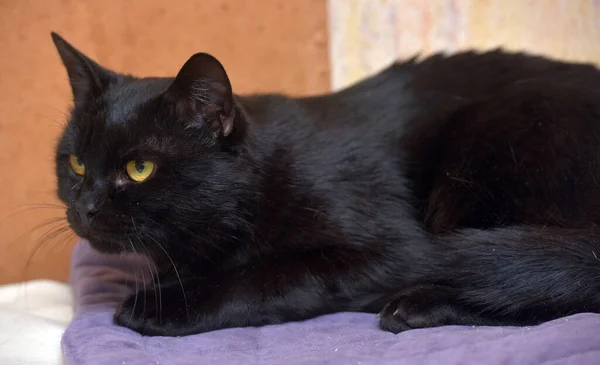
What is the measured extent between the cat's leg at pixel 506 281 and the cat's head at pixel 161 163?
0.40 m

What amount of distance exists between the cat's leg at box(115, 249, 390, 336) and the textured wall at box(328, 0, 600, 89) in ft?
3.24

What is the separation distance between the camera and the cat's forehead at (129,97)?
1.14 meters

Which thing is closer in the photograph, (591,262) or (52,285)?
(591,262)

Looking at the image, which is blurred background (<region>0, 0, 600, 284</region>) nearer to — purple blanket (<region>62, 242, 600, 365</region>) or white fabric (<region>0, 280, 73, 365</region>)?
white fabric (<region>0, 280, 73, 365</region>)

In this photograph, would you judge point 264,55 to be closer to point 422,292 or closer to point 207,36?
point 207,36

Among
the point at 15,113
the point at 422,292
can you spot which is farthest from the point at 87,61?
the point at 422,292

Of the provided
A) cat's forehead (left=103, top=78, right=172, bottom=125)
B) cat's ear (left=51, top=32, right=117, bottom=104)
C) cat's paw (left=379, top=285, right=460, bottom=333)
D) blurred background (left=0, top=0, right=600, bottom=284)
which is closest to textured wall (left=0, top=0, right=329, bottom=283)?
blurred background (left=0, top=0, right=600, bottom=284)

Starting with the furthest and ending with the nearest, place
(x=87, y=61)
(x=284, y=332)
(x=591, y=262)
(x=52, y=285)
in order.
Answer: (x=52, y=285)
(x=87, y=61)
(x=284, y=332)
(x=591, y=262)

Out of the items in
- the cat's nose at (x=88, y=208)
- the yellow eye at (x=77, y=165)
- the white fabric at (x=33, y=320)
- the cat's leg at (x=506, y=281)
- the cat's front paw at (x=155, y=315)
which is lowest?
the white fabric at (x=33, y=320)

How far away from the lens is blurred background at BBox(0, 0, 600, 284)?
1.76 metres

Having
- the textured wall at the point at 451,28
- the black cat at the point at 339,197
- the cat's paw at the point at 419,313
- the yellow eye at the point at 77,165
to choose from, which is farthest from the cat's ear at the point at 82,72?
the textured wall at the point at 451,28

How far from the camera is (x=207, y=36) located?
1926 millimetres

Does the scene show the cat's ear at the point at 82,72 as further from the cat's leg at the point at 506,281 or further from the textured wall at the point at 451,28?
the textured wall at the point at 451,28

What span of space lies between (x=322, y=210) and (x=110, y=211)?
1.36 ft
